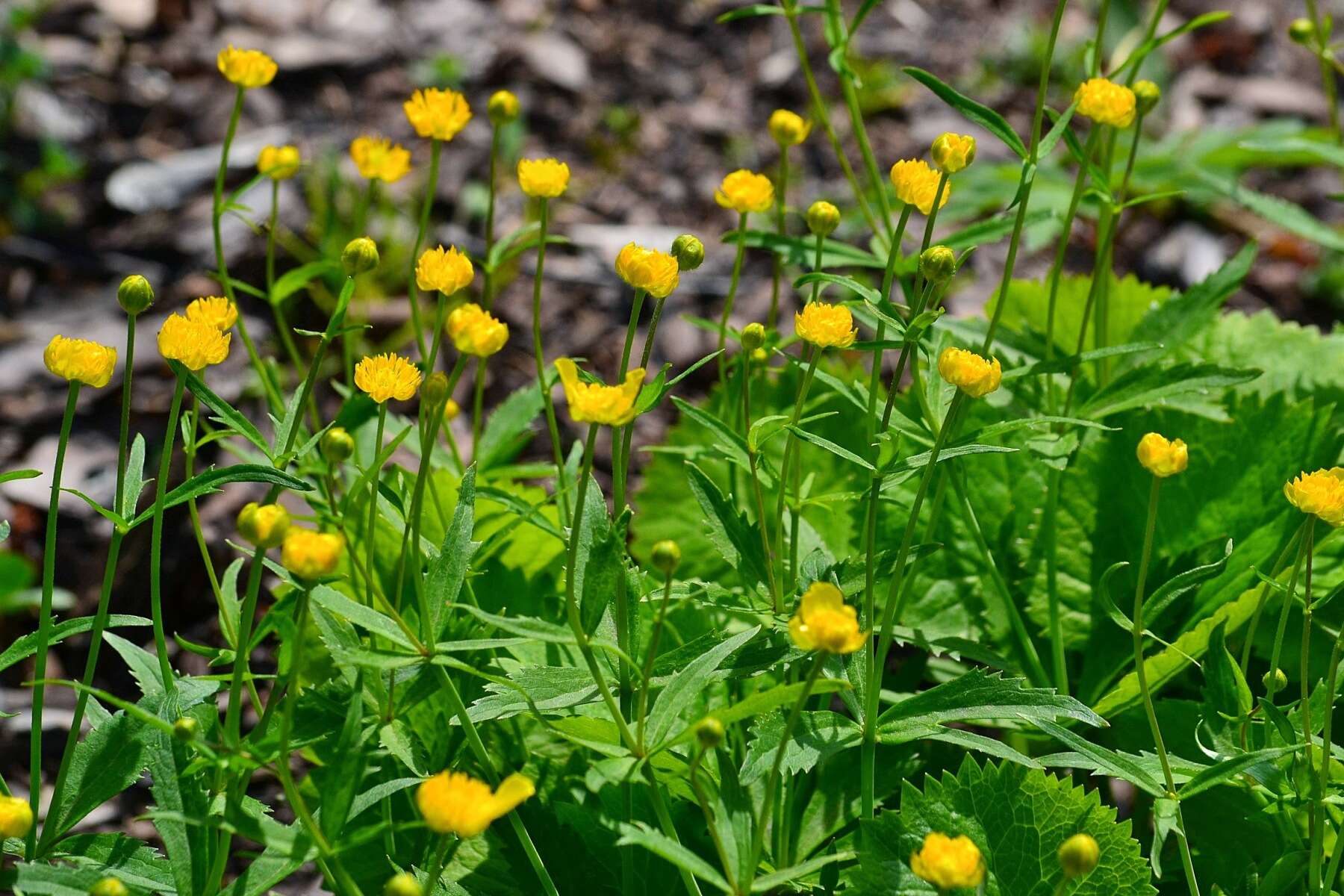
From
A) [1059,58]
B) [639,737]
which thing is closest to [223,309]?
[639,737]

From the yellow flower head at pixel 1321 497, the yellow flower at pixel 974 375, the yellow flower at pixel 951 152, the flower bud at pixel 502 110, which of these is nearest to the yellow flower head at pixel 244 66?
the flower bud at pixel 502 110

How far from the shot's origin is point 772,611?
119 cm

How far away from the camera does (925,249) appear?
1.12m

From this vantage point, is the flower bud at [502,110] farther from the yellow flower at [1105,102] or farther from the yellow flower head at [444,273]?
the yellow flower at [1105,102]

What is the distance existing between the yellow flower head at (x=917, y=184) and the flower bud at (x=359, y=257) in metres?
0.46

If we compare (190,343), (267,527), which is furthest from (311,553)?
(190,343)

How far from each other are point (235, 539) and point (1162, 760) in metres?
1.60

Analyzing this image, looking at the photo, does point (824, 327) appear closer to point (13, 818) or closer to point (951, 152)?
point (951, 152)

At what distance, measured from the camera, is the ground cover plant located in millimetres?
1017

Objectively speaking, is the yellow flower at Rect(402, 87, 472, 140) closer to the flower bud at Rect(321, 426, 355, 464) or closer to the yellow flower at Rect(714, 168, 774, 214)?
the yellow flower at Rect(714, 168, 774, 214)

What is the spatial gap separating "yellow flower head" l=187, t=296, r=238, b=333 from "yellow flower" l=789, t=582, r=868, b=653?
1.91 feet

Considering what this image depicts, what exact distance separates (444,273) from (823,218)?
0.38 meters

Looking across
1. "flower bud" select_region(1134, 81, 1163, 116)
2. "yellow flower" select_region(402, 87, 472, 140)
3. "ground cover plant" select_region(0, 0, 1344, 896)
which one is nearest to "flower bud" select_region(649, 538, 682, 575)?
"ground cover plant" select_region(0, 0, 1344, 896)

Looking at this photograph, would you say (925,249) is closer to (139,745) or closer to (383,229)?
(139,745)
